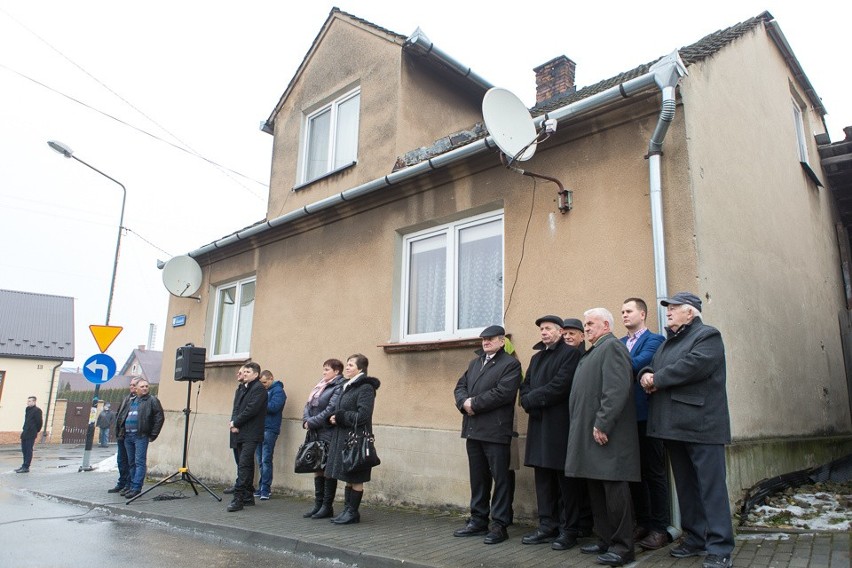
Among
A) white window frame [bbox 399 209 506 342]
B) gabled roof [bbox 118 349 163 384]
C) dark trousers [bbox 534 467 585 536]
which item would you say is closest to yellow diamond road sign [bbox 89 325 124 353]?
white window frame [bbox 399 209 506 342]

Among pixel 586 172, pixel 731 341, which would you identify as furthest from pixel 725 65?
pixel 731 341

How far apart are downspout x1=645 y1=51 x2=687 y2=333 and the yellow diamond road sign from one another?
34.4ft

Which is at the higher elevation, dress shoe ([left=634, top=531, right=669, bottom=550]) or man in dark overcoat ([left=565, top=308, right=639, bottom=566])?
man in dark overcoat ([left=565, top=308, right=639, bottom=566])

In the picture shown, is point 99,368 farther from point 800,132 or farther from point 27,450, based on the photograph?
point 800,132

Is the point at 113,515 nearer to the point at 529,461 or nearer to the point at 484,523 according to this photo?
the point at 484,523

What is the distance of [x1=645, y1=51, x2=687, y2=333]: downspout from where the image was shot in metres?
5.49

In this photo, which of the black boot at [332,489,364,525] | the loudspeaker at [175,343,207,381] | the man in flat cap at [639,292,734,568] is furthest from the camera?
the loudspeaker at [175,343,207,381]

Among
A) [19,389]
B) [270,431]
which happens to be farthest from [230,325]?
[19,389]

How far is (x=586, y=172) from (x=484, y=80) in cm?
501

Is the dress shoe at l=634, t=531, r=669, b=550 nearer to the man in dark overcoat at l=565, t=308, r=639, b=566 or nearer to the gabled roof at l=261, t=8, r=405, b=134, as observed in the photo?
the man in dark overcoat at l=565, t=308, r=639, b=566

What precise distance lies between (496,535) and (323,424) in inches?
95.2

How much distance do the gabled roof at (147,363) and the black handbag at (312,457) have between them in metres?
56.8

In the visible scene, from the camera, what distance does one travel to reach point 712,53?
22.1 ft

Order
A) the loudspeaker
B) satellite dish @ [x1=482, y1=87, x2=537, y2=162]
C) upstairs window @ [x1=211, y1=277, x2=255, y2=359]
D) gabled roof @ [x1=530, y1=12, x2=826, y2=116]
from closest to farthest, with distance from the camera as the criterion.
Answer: satellite dish @ [x1=482, y1=87, x2=537, y2=162] < gabled roof @ [x1=530, y1=12, x2=826, y2=116] < the loudspeaker < upstairs window @ [x1=211, y1=277, x2=255, y2=359]
